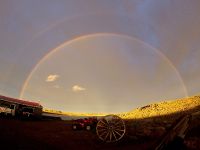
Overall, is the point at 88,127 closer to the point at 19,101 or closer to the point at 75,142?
the point at 75,142

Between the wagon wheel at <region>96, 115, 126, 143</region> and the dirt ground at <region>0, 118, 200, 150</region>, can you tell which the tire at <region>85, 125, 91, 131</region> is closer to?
the dirt ground at <region>0, 118, 200, 150</region>

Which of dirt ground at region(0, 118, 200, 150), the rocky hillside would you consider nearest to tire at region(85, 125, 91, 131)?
dirt ground at region(0, 118, 200, 150)

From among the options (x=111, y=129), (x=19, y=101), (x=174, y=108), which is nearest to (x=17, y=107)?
(x=19, y=101)

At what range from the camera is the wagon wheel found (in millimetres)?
27462

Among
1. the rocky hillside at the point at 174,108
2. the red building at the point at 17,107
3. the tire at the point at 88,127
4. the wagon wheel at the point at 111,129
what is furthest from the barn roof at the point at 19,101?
the rocky hillside at the point at 174,108

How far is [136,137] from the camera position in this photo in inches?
1104

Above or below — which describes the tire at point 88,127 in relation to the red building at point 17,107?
below

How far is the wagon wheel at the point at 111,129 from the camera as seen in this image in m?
27.5

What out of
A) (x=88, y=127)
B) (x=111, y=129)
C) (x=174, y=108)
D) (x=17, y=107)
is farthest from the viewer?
(x=174, y=108)

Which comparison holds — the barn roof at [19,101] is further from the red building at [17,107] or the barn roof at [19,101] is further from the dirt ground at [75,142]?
the dirt ground at [75,142]

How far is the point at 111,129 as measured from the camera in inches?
1095

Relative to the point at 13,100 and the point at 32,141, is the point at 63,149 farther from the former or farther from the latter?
the point at 13,100

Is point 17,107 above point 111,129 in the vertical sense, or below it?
above

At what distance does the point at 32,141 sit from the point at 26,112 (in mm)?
22903
